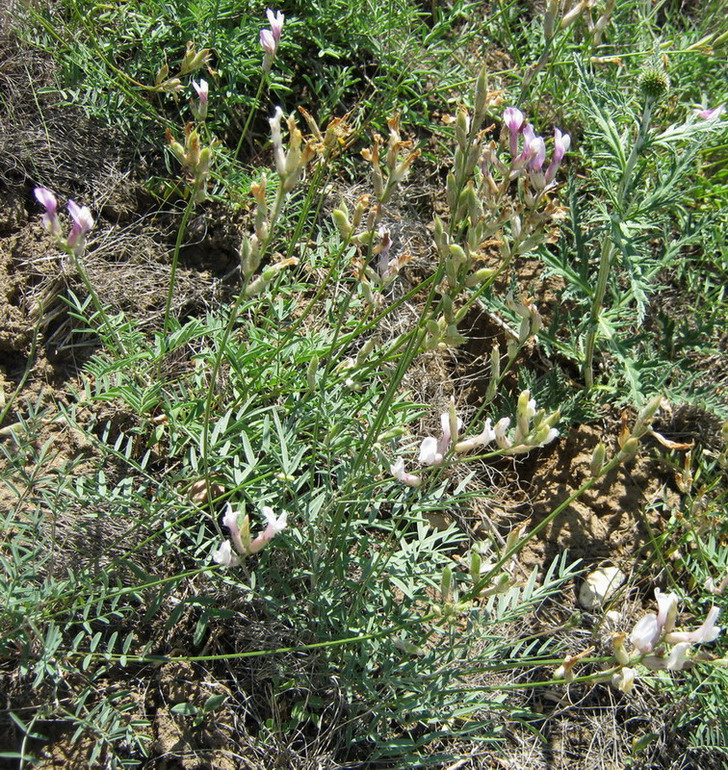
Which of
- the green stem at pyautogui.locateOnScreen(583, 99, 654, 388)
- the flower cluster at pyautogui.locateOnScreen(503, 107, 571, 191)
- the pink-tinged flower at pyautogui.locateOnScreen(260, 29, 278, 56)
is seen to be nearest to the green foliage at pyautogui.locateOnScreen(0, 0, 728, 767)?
the green stem at pyautogui.locateOnScreen(583, 99, 654, 388)

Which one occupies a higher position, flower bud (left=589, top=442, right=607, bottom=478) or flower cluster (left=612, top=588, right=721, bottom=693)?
flower bud (left=589, top=442, right=607, bottom=478)

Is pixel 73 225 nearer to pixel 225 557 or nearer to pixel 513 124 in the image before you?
pixel 225 557

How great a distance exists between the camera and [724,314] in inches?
129

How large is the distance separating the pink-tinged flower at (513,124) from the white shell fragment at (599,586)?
5.32ft

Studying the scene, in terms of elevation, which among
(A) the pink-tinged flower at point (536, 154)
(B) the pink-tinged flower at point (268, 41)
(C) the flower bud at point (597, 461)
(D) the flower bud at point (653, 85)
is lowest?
(C) the flower bud at point (597, 461)

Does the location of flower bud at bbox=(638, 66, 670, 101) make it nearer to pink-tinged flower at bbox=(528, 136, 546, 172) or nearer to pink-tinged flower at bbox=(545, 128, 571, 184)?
pink-tinged flower at bbox=(545, 128, 571, 184)

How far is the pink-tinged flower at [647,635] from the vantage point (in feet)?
5.43

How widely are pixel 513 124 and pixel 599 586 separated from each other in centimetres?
169

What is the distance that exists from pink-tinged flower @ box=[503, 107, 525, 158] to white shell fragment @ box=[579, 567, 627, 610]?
5.32 ft

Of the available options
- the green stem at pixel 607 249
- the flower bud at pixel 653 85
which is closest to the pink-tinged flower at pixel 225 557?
the green stem at pixel 607 249

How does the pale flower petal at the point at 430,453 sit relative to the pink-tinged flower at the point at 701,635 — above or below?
below

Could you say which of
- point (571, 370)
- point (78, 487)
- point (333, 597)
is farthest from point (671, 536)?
point (78, 487)

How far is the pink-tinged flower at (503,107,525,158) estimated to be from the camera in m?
1.95

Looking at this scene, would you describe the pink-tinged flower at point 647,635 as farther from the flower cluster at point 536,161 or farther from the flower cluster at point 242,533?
the flower cluster at point 536,161
